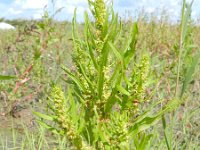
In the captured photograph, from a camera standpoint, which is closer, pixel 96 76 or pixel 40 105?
pixel 96 76

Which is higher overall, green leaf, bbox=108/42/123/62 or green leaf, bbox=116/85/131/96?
green leaf, bbox=108/42/123/62

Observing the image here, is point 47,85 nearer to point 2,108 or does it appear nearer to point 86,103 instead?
point 2,108

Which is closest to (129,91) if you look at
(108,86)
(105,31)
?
(108,86)

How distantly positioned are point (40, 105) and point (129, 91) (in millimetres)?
2158

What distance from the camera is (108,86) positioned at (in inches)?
43.9

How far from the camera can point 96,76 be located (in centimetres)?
114

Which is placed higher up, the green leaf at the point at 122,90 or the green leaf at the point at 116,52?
the green leaf at the point at 116,52

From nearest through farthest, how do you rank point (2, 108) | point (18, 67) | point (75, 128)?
point (75, 128) < point (2, 108) < point (18, 67)

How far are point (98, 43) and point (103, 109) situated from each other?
0.59 ft

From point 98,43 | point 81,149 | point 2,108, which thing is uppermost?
point 98,43

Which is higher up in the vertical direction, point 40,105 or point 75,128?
point 75,128

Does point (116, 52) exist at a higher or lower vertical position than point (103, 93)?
higher

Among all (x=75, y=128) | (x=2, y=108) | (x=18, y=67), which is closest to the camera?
(x=75, y=128)

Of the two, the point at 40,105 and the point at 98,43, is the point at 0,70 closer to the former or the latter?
the point at 40,105
